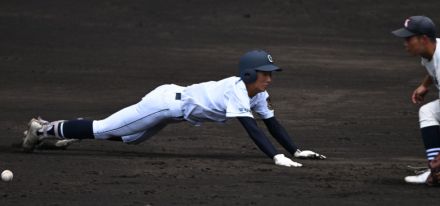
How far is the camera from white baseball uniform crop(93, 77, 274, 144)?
10.7 meters

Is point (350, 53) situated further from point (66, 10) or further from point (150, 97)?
point (150, 97)

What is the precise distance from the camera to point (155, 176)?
9969 millimetres

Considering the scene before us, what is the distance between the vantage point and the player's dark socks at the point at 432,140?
31.1 feet

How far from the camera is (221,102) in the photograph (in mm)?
10812

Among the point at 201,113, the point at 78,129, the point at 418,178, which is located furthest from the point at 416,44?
the point at 78,129

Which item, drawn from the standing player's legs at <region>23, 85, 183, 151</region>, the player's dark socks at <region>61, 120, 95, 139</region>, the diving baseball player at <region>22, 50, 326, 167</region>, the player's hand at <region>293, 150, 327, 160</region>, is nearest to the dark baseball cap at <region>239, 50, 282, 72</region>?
the diving baseball player at <region>22, 50, 326, 167</region>

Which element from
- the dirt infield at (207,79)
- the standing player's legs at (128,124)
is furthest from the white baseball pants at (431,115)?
the standing player's legs at (128,124)

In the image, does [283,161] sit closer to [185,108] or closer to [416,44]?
[185,108]

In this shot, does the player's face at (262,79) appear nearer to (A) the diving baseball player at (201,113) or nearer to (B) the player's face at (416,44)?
(A) the diving baseball player at (201,113)

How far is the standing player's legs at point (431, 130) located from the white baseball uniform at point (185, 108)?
165cm

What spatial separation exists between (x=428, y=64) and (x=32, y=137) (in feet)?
12.8

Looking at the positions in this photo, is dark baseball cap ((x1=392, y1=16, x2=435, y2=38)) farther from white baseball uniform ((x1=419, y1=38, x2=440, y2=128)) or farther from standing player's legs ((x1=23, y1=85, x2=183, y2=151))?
standing player's legs ((x1=23, y1=85, x2=183, y2=151))

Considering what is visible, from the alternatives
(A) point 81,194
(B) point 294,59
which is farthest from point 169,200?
(B) point 294,59

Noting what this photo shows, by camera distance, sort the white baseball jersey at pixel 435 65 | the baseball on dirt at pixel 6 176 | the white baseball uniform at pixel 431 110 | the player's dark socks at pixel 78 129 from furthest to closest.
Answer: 1. the player's dark socks at pixel 78 129
2. the baseball on dirt at pixel 6 176
3. the white baseball uniform at pixel 431 110
4. the white baseball jersey at pixel 435 65
